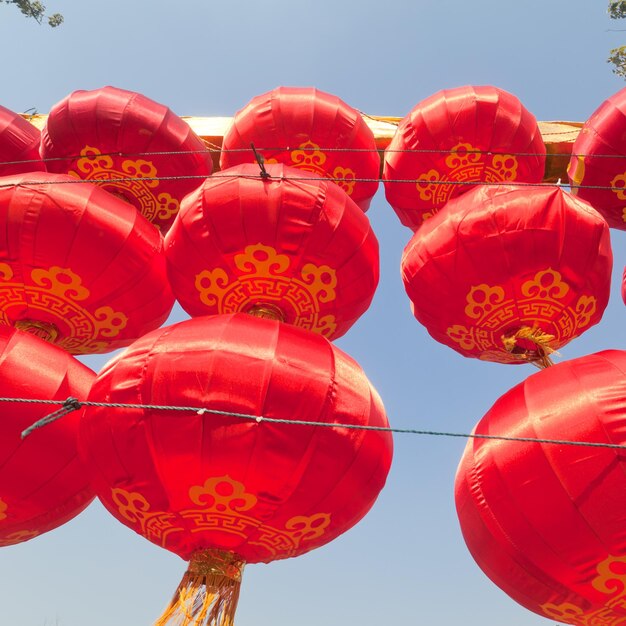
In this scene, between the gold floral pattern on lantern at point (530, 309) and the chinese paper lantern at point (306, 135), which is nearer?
the gold floral pattern on lantern at point (530, 309)

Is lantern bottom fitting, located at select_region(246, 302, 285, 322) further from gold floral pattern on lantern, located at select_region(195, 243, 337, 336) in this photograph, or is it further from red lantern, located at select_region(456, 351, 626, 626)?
red lantern, located at select_region(456, 351, 626, 626)

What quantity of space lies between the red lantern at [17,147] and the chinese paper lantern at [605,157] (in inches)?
138

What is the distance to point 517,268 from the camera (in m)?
2.97

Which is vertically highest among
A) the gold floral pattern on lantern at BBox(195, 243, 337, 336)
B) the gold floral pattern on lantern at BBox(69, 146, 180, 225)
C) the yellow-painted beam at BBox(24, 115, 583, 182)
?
the yellow-painted beam at BBox(24, 115, 583, 182)

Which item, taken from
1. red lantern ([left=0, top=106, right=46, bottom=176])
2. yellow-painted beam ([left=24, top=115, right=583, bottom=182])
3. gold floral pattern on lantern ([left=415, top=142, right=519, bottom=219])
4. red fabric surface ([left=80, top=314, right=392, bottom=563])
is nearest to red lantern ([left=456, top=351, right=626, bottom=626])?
red fabric surface ([left=80, top=314, right=392, bottom=563])

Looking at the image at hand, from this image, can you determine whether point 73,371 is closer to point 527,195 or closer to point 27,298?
point 27,298

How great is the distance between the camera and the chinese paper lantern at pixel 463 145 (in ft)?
13.5

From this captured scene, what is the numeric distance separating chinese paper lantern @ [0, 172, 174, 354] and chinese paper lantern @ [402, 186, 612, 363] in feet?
4.50

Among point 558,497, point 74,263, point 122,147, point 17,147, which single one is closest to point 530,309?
point 558,497

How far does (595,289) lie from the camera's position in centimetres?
310

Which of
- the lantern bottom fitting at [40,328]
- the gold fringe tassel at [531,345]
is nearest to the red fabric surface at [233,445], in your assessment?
the lantern bottom fitting at [40,328]

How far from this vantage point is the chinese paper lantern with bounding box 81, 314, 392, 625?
200cm

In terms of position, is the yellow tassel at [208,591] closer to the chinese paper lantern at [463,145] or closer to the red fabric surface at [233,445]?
the red fabric surface at [233,445]

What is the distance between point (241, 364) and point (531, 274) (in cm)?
154
